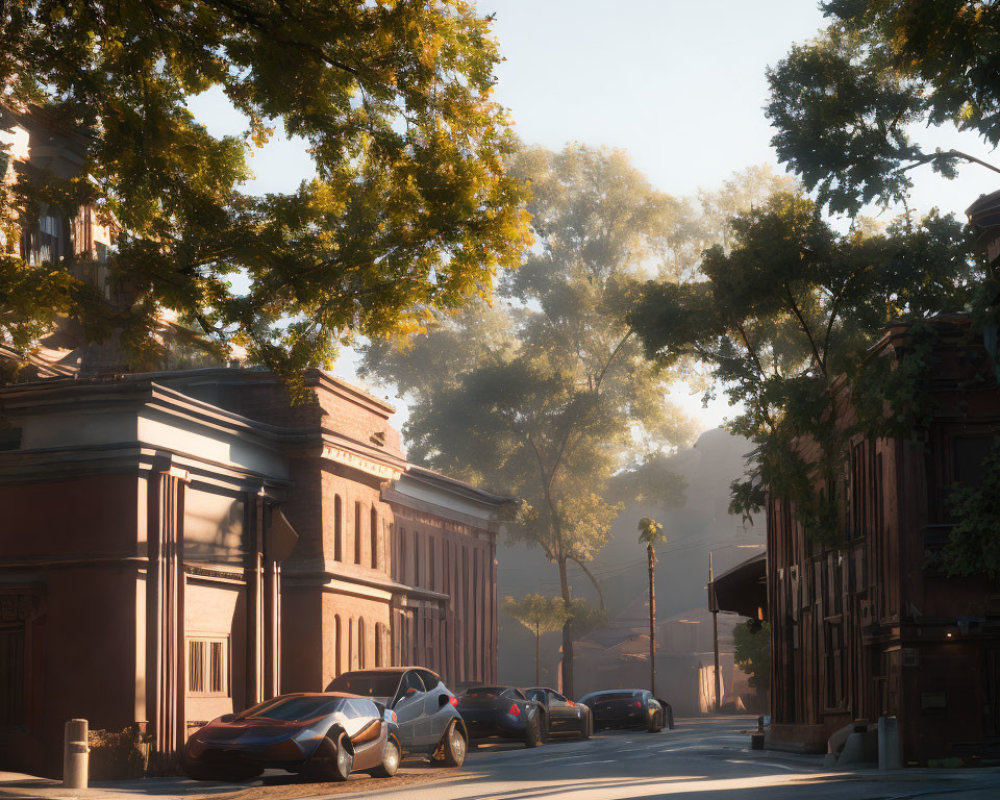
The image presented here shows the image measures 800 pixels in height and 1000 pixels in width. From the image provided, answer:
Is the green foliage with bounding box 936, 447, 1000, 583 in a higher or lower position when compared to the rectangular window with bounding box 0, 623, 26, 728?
higher

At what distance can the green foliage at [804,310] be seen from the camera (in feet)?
96.2

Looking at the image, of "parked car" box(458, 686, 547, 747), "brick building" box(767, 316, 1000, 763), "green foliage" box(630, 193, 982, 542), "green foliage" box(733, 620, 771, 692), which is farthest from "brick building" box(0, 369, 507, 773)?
"green foliage" box(733, 620, 771, 692)

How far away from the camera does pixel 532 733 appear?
33188 millimetres

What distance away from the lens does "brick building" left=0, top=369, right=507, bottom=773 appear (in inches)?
989

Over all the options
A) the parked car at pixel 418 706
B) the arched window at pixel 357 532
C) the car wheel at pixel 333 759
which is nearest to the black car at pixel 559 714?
the arched window at pixel 357 532

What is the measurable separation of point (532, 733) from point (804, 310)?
12.4 m

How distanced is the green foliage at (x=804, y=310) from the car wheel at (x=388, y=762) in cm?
1031

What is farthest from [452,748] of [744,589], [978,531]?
[744,589]

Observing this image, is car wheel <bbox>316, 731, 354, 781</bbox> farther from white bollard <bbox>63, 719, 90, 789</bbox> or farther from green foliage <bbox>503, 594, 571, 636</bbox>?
green foliage <bbox>503, 594, 571, 636</bbox>

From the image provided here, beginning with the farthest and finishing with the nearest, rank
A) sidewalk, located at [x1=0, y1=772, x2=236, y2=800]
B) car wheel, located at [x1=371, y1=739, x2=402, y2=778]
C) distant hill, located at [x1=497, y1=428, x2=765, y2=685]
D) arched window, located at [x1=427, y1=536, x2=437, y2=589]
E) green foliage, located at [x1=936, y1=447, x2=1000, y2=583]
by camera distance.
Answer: distant hill, located at [x1=497, y1=428, x2=765, y2=685]
arched window, located at [x1=427, y1=536, x2=437, y2=589]
green foliage, located at [x1=936, y1=447, x2=1000, y2=583]
car wheel, located at [x1=371, y1=739, x2=402, y2=778]
sidewalk, located at [x1=0, y1=772, x2=236, y2=800]

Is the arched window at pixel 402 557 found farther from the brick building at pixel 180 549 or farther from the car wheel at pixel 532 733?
the car wheel at pixel 532 733

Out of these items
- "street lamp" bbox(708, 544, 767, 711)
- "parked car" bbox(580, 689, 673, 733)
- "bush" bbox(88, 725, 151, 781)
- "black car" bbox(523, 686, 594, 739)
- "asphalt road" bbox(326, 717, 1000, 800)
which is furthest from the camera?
"parked car" bbox(580, 689, 673, 733)

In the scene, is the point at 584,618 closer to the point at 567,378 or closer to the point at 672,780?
the point at 567,378

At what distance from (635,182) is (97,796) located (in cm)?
5845
